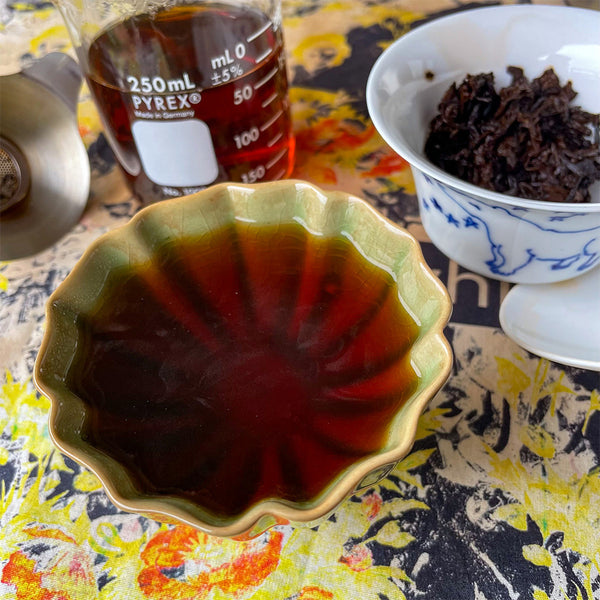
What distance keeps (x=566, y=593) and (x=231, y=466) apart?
0.91 feet

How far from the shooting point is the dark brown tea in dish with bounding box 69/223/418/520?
486 mm

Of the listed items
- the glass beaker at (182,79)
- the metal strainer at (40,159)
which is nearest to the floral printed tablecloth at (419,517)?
the metal strainer at (40,159)

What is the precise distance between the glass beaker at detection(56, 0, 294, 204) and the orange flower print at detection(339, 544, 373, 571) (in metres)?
0.42

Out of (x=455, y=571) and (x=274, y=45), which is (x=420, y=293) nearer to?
(x=455, y=571)

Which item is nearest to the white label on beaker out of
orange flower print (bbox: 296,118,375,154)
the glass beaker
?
the glass beaker

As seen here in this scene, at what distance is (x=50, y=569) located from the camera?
499mm

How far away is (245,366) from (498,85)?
1.49 feet

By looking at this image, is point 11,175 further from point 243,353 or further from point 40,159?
point 243,353

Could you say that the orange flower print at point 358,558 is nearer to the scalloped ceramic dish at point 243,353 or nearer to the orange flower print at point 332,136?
the scalloped ceramic dish at point 243,353

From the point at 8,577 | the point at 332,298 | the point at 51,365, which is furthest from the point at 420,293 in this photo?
the point at 8,577

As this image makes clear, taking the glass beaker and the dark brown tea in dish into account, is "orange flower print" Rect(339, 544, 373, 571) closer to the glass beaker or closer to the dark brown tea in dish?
the dark brown tea in dish

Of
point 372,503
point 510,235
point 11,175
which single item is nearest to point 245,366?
point 372,503

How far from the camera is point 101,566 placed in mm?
499

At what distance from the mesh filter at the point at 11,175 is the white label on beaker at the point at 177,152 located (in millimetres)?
175
